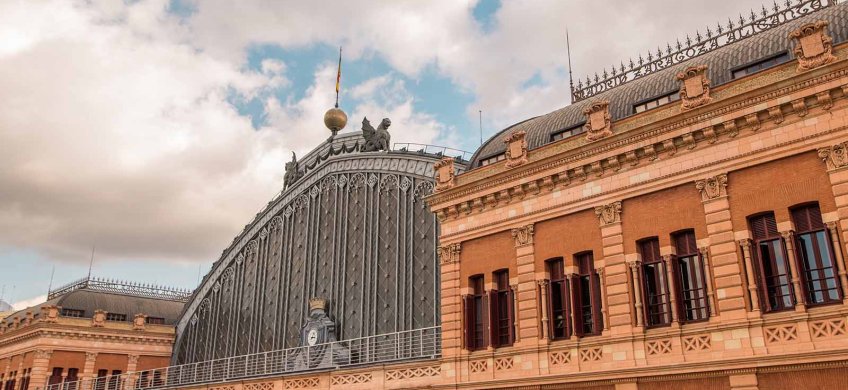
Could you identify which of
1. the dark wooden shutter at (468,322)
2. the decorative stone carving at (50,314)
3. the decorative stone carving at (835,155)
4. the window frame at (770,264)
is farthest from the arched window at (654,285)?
the decorative stone carving at (50,314)

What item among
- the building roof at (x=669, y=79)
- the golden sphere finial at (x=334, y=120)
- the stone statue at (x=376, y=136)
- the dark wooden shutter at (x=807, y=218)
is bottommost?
the dark wooden shutter at (x=807, y=218)

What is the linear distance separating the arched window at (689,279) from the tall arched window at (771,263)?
1.71 metres

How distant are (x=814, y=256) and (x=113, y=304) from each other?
63026mm

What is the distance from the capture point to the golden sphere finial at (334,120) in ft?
185

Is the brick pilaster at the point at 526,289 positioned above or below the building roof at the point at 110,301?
below

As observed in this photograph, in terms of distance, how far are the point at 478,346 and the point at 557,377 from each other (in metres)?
4.35

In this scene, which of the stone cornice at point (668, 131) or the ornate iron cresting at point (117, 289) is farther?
the ornate iron cresting at point (117, 289)

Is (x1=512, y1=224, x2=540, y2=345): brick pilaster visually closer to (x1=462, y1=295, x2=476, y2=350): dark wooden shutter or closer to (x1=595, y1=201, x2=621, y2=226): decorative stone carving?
(x1=462, y1=295, x2=476, y2=350): dark wooden shutter

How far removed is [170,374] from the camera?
2350 inches

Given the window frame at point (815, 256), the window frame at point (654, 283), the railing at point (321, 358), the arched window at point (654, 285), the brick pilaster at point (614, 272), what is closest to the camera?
the window frame at point (815, 256)

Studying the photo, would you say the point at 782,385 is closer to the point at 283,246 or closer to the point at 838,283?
the point at 838,283

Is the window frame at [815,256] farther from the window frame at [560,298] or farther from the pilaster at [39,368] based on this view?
the pilaster at [39,368]

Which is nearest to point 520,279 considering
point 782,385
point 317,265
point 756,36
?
point 782,385

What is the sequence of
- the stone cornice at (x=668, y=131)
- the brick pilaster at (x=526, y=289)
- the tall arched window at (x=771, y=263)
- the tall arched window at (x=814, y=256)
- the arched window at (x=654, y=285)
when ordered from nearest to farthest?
1. the tall arched window at (x=814, y=256)
2. the tall arched window at (x=771, y=263)
3. the stone cornice at (x=668, y=131)
4. the arched window at (x=654, y=285)
5. the brick pilaster at (x=526, y=289)
